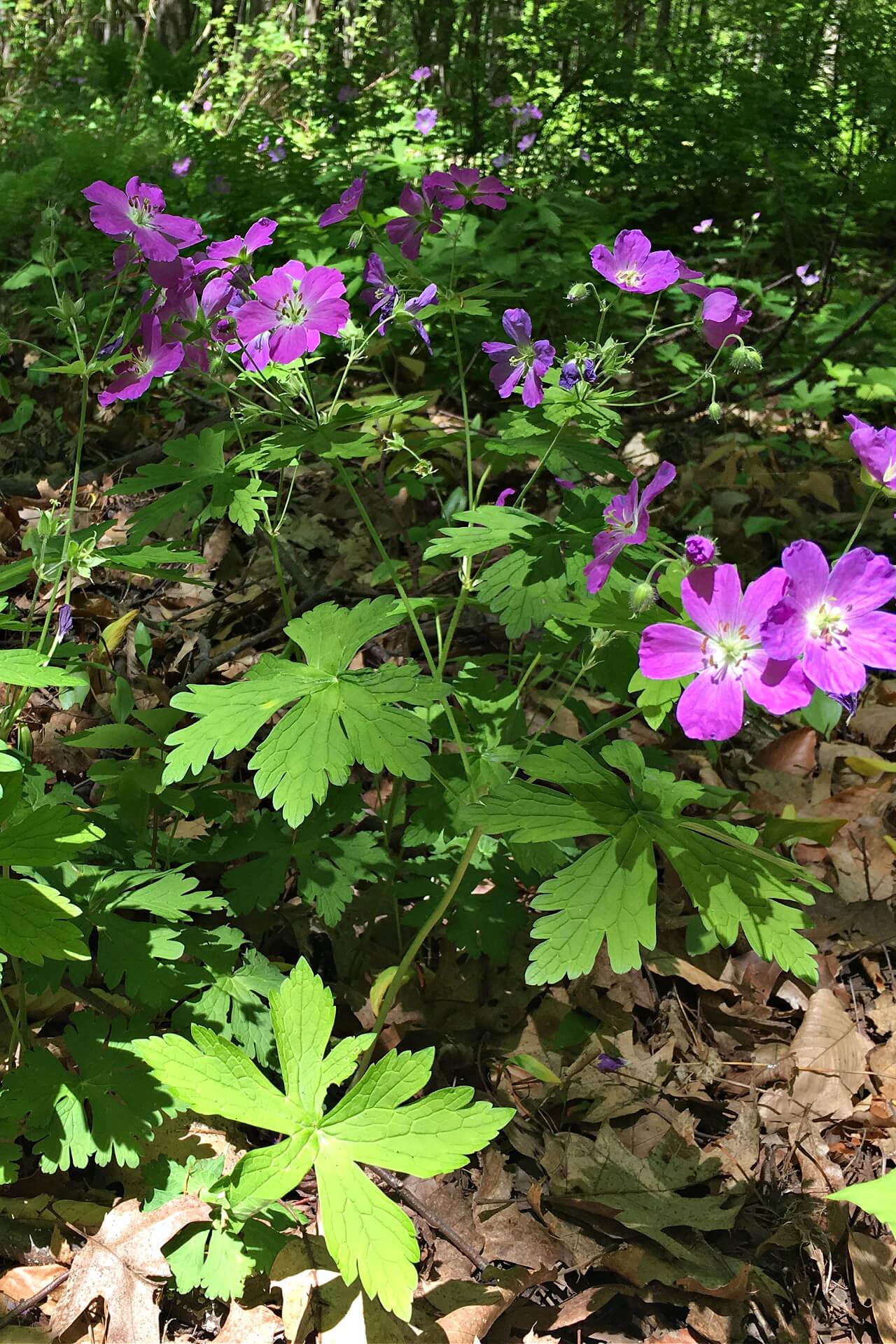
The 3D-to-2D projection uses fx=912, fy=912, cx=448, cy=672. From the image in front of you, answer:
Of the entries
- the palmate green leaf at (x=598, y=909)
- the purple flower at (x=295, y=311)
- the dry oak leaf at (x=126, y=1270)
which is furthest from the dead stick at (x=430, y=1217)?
the purple flower at (x=295, y=311)

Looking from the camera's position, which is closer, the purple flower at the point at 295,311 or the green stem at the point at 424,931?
the green stem at the point at 424,931

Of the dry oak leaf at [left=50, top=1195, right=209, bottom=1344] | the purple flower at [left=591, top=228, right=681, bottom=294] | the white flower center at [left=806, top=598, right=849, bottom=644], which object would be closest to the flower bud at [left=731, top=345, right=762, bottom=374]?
the purple flower at [left=591, top=228, right=681, bottom=294]

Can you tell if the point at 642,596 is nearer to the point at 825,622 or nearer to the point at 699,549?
the point at 699,549

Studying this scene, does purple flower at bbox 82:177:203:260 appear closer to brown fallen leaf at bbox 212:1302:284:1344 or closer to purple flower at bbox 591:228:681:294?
purple flower at bbox 591:228:681:294

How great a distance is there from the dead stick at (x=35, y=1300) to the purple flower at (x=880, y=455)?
170cm

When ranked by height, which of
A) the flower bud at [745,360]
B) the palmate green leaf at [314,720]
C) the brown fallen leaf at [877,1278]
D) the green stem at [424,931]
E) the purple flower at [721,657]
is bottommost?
the brown fallen leaf at [877,1278]

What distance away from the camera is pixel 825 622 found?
1.08 metres

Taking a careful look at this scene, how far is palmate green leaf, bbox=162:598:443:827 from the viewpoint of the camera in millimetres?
1376

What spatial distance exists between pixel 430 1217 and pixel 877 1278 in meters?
0.76

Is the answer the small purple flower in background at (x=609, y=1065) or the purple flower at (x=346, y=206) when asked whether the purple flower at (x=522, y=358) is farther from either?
the small purple flower in background at (x=609, y=1065)

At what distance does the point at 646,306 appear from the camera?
Answer: 4.60 metres

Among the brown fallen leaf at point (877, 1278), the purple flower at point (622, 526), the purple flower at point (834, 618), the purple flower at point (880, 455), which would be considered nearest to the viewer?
the purple flower at point (834, 618)

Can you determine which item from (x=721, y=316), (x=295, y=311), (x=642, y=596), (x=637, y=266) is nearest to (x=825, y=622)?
(x=642, y=596)

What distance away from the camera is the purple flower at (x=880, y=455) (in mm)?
1177
